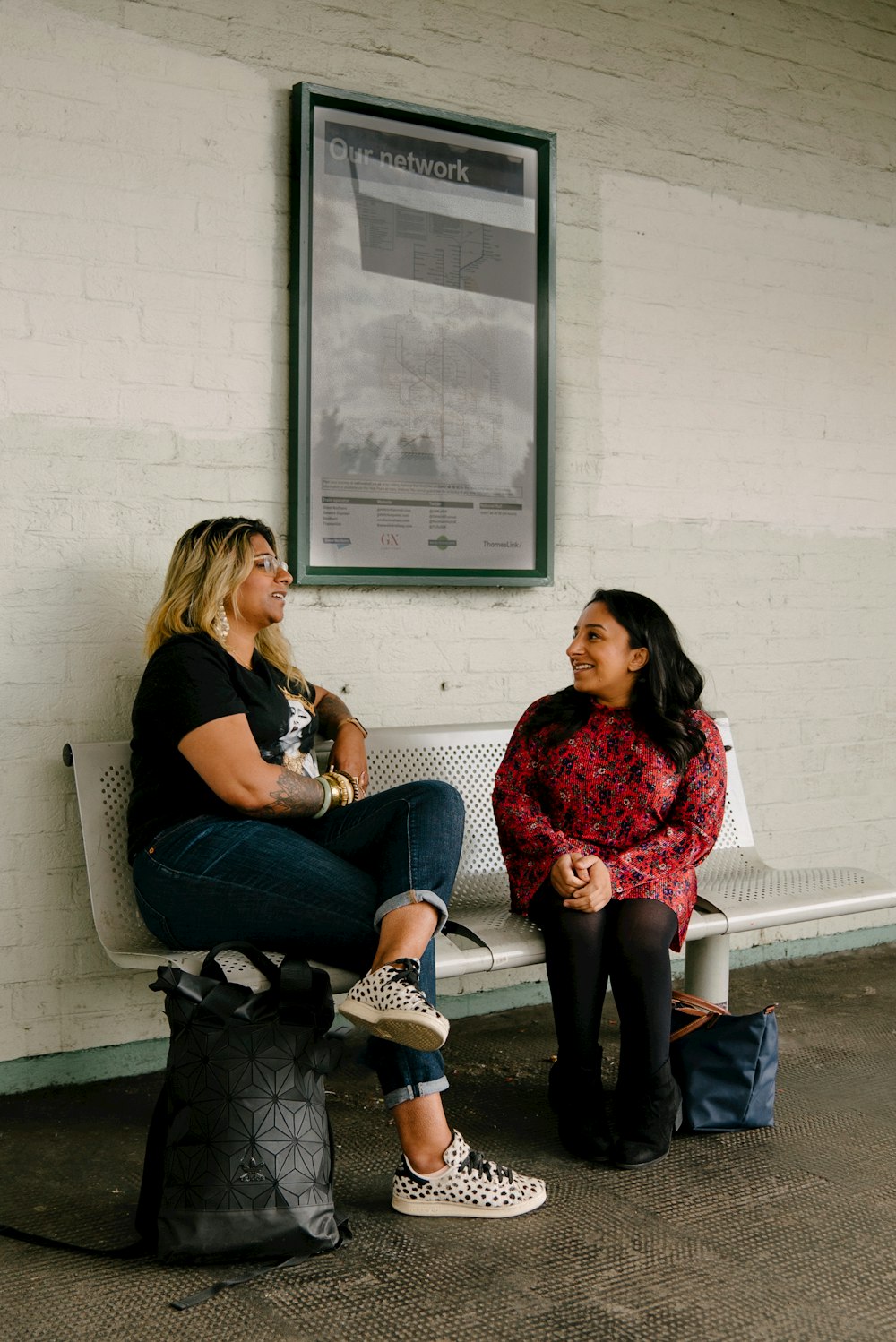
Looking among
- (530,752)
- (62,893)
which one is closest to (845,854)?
(530,752)

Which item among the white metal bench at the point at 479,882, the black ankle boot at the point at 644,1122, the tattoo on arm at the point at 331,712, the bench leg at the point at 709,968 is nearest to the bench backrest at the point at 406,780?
the white metal bench at the point at 479,882

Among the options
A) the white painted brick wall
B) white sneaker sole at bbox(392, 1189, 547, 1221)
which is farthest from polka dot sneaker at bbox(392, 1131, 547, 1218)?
the white painted brick wall

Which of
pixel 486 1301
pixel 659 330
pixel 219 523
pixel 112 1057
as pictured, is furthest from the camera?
pixel 659 330

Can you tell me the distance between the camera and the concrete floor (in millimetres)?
2035

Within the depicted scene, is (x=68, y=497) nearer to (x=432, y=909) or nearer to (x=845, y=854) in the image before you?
(x=432, y=909)

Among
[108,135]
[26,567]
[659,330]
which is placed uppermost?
[108,135]

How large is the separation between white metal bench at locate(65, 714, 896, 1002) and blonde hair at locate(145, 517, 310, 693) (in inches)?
13.2

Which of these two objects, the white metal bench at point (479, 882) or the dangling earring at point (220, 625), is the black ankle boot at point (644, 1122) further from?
the dangling earring at point (220, 625)

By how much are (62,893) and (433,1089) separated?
1.16 meters

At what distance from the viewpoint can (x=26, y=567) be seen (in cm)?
301

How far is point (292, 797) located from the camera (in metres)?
2.75

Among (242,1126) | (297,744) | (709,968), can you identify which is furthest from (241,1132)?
(709,968)

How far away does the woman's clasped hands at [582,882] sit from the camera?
8.91 ft

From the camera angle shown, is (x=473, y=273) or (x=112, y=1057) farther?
(x=473, y=273)
